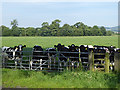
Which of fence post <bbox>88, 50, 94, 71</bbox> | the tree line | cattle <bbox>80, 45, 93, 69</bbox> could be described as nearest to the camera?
fence post <bbox>88, 50, 94, 71</bbox>

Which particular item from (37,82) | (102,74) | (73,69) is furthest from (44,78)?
(102,74)

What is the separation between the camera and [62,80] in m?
6.54

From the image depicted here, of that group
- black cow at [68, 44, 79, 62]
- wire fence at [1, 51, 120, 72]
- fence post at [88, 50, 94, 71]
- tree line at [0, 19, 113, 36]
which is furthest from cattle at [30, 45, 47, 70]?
tree line at [0, 19, 113, 36]

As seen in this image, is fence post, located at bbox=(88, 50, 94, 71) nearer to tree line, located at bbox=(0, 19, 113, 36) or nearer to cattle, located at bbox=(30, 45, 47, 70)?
cattle, located at bbox=(30, 45, 47, 70)

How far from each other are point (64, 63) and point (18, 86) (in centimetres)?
276

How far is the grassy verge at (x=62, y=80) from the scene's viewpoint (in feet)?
20.1

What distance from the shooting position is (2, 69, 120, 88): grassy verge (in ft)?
20.1

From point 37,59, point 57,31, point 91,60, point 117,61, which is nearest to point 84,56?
point 91,60

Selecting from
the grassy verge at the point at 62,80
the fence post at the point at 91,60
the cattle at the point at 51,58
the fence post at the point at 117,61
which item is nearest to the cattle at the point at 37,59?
the cattle at the point at 51,58

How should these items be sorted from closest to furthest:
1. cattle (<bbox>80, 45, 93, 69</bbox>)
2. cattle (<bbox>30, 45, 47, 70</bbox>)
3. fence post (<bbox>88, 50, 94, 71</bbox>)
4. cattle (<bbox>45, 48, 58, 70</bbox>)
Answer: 1. fence post (<bbox>88, 50, 94, 71</bbox>)
2. cattle (<bbox>80, 45, 93, 69</bbox>)
3. cattle (<bbox>45, 48, 58, 70</bbox>)
4. cattle (<bbox>30, 45, 47, 70</bbox>)

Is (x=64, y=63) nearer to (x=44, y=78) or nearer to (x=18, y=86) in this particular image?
(x=44, y=78)

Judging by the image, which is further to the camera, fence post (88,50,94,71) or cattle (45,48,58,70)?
cattle (45,48,58,70)

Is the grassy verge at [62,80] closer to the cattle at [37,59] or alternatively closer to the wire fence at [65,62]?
the wire fence at [65,62]

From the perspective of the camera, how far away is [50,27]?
1923 inches
